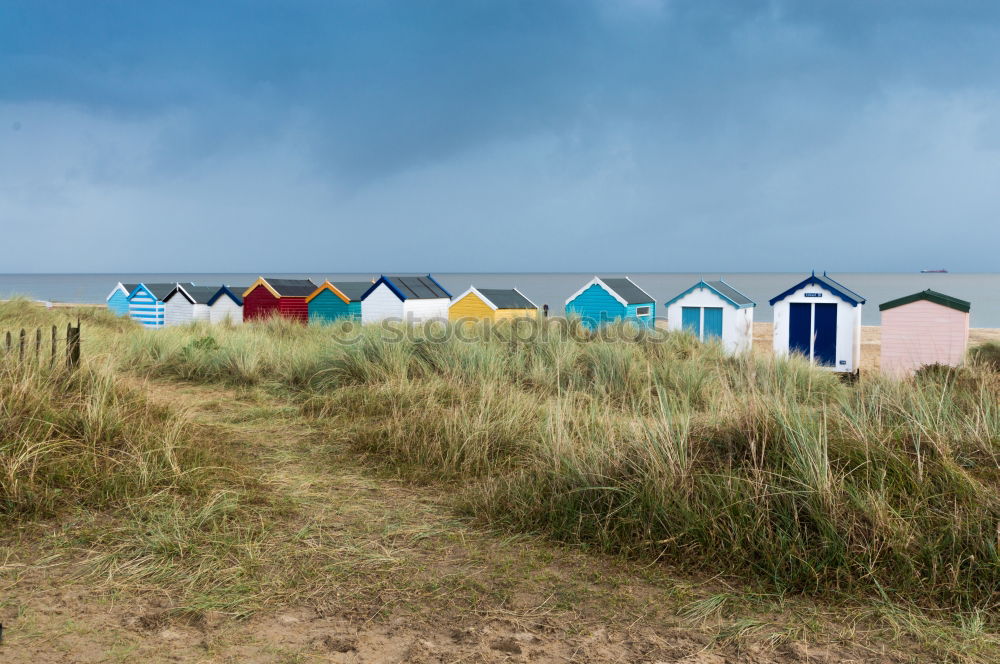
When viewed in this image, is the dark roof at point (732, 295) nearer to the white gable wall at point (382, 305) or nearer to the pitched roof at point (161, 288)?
the white gable wall at point (382, 305)

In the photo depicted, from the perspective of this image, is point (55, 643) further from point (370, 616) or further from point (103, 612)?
point (370, 616)

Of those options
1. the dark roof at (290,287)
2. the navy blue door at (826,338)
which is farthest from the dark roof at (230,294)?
the navy blue door at (826,338)

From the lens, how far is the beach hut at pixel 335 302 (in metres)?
19.5

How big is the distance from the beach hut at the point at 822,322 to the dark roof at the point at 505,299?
6.13 metres

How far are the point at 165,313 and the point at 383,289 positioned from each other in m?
10.3

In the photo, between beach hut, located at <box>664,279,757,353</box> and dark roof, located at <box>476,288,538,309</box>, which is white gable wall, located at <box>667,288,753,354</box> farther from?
dark roof, located at <box>476,288,538,309</box>

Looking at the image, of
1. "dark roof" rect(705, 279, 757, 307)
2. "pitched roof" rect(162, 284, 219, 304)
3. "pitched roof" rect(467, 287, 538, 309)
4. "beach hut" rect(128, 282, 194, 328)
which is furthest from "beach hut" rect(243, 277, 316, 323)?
"dark roof" rect(705, 279, 757, 307)

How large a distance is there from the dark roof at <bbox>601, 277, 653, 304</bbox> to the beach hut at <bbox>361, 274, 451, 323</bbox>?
436 centimetres

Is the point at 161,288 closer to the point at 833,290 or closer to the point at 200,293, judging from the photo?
the point at 200,293

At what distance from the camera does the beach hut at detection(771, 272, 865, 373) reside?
15.9 meters

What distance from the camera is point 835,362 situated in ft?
52.9

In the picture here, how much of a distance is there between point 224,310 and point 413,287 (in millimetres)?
7302

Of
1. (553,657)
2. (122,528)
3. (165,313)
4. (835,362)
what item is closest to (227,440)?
(122,528)

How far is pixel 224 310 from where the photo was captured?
2284 centimetres
